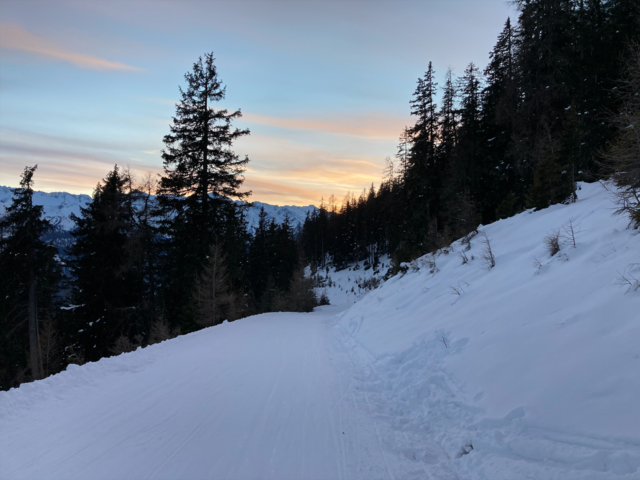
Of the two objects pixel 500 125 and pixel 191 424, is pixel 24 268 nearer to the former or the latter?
pixel 191 424

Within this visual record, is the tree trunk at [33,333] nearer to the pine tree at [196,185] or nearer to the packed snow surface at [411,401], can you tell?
the pine tree at [196,185]

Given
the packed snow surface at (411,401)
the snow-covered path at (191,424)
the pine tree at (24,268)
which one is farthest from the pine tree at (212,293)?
the snow-covered path at (191,424)

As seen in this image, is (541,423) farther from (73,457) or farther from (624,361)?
(73,457)

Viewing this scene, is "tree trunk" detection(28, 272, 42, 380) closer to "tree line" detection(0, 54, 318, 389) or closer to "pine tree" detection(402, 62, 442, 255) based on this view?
"tree line" detection(0, 54, 318, 389)

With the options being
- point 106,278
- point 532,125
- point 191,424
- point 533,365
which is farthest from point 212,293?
point 532,125

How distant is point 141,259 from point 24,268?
246 inches

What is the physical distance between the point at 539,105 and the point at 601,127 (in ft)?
16.4

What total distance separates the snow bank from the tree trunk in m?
19.0

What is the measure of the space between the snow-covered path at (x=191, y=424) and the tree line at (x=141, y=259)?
1209cm

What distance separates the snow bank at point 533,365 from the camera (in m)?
2.99

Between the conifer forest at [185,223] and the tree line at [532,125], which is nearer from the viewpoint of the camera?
the tree line at [532,125]

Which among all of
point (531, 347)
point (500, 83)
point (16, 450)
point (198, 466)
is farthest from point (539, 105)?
point (16, 450)

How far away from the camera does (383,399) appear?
5.26 m

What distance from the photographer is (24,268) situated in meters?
18.5
